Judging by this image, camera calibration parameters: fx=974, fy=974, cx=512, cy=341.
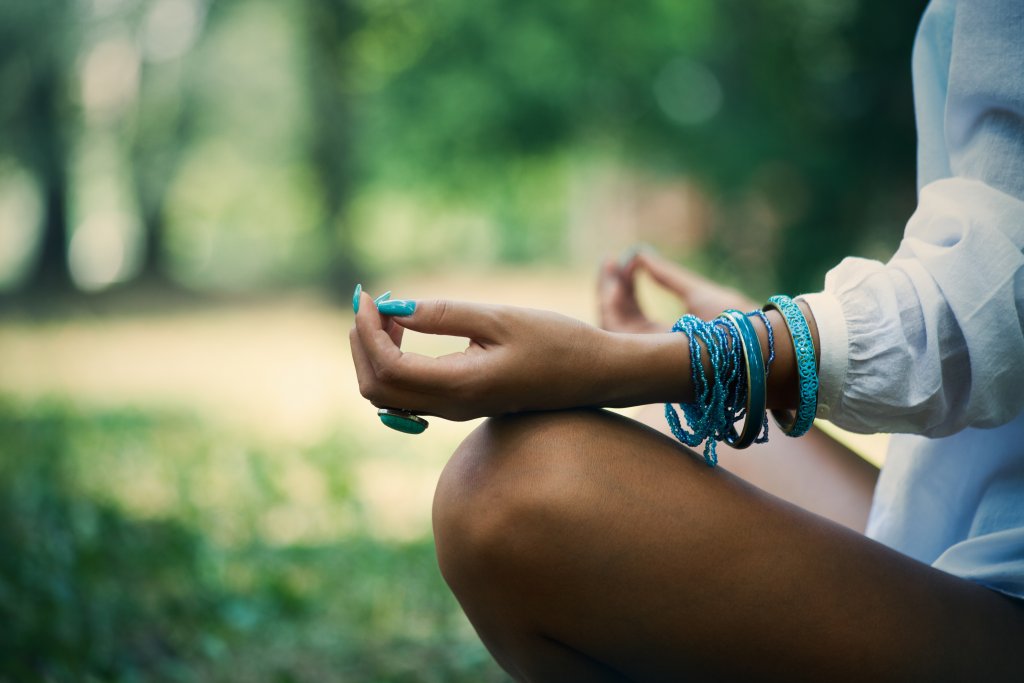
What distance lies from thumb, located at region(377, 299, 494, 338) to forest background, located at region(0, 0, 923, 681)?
142cm

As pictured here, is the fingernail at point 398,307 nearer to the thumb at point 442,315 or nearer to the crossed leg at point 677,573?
the thumb at point 442,315

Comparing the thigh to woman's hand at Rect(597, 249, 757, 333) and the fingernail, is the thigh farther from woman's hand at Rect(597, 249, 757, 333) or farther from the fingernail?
the fingernail

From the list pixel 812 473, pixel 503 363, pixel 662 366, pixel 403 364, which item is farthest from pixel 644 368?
pixel 812 473

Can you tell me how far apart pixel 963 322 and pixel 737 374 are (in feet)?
0.80

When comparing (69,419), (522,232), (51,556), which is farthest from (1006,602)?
(522,232)

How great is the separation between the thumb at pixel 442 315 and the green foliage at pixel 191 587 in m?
1.41

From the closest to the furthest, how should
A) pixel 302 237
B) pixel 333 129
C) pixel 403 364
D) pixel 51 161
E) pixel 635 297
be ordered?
pixel 403 364 < pixel 635 297 < pixel 51 161 < pixel 333 129 < pixel 302 237

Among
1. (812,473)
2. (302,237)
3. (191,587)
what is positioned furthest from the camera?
(302,237)

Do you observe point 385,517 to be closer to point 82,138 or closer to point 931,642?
point 931,642

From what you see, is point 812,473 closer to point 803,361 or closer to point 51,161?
point 803,361

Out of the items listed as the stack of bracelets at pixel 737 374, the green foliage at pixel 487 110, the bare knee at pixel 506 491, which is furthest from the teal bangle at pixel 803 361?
the green foliage at pixel 487 110

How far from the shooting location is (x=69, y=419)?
177 inches

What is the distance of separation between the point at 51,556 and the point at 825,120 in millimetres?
4914

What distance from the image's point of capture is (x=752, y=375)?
108 cm
